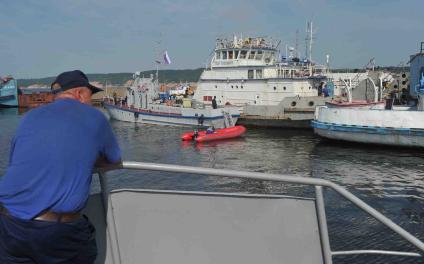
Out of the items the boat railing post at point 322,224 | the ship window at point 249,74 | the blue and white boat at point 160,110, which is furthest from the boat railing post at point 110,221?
the ship window at point 249,74

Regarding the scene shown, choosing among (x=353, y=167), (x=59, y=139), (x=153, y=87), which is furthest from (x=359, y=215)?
(x=153, y=87)

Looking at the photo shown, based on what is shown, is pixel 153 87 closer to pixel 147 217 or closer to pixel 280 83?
pixel 280 83

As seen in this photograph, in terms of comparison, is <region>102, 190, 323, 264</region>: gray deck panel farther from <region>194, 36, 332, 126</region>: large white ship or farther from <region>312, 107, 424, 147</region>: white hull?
<region>194, 36, 332, 126</region>: large white ship

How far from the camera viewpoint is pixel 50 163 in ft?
7.75

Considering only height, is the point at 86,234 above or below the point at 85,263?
above

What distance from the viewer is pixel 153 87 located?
128 ft

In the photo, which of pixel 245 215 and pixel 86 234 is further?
pixel 245 215

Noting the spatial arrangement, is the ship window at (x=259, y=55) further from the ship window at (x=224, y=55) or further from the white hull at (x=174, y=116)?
the white hull at (x=174, y=116)

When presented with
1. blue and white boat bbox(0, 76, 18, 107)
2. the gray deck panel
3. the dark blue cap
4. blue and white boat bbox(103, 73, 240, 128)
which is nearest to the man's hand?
the gray deck panel

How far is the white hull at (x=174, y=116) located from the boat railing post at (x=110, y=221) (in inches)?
1075

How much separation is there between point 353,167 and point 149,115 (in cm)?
2188

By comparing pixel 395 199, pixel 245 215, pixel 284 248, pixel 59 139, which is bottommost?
pixel 395 199

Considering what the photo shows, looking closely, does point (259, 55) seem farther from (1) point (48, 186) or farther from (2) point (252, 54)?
(1) point (48, 186)

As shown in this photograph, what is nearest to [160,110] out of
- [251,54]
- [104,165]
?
[251,54]
